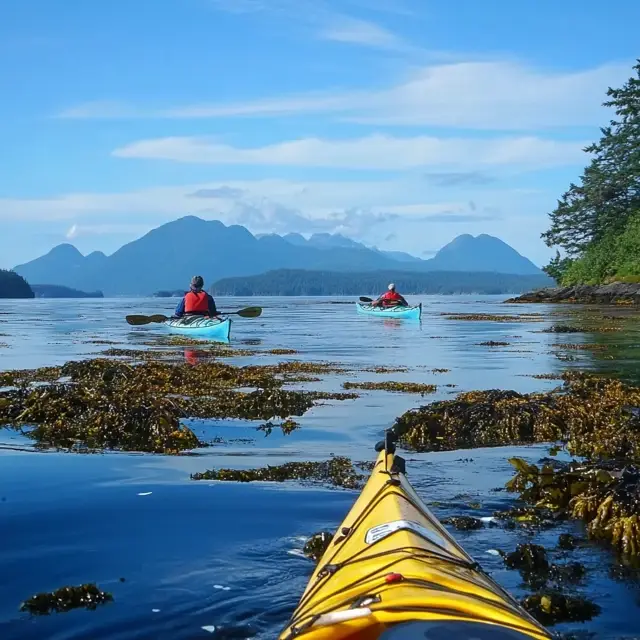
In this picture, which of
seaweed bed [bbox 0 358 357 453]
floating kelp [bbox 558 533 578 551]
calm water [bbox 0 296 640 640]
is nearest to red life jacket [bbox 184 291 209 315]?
seaweed bed [bbox 0 358 357 453]

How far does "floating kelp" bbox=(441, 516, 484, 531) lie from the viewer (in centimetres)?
786

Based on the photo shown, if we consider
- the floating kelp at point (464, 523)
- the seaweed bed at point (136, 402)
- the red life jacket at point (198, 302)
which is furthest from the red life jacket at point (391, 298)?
the floating kelp at point (464, 523)

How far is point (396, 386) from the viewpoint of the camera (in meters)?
17.9

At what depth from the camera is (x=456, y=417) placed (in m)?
12.9

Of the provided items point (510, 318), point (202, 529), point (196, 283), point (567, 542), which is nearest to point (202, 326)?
point (196, 283)

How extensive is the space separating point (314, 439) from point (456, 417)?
232cm

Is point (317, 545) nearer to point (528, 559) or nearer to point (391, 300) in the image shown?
point (528, 559)

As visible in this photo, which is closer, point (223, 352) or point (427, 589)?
point (427, 589)

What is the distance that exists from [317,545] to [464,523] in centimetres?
154

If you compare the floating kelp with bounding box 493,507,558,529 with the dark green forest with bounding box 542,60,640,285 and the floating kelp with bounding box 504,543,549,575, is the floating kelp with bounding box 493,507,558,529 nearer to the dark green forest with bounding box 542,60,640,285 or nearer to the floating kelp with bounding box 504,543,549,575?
the floating kelp with bounding box 504,543,549,575

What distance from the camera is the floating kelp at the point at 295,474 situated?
393 inches

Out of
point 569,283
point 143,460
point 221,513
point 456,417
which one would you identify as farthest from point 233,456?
point 569,283

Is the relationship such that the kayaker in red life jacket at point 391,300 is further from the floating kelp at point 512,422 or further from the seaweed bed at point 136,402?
the floating kelp at point 512,422

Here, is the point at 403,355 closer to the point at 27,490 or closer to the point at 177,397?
the point at 177,397
